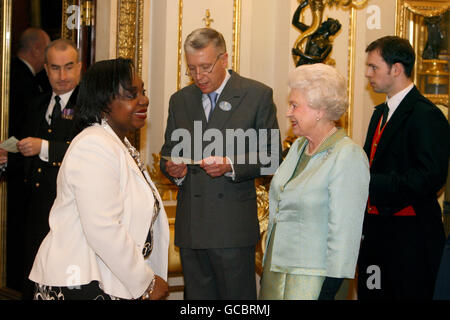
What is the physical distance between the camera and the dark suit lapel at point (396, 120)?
10.6 ft

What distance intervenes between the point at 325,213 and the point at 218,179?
3.33 ft

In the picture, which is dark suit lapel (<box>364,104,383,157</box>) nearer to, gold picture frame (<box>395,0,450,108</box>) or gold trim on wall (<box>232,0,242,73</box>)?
gold trim on wall (<box>232,0,242,73</box>)

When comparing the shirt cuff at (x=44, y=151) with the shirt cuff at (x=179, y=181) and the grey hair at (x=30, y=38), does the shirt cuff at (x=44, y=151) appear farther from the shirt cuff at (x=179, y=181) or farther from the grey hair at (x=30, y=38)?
the grey hair at (x=30, y=38)

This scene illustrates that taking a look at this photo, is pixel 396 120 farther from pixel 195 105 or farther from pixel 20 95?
pixel 20 95

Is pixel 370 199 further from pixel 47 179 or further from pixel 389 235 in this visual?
pixel 47 179

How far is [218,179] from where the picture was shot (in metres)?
3.42

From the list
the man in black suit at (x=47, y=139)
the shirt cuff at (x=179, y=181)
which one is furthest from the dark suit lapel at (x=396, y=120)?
the man in black suit at (x=47, y=139)

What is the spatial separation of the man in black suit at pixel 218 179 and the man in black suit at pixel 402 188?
583 mm

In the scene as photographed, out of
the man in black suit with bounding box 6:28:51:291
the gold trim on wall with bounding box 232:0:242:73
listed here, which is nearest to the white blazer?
the man in black suit with bounding box 6:28:51:291

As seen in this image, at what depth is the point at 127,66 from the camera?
97.1 inches

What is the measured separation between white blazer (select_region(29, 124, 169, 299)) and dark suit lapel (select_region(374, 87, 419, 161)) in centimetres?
145

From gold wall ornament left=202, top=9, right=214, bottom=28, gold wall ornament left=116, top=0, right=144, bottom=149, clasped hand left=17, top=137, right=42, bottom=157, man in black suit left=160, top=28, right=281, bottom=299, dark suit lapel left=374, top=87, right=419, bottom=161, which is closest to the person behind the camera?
dark suit lapel left=374, top=87, right=419, bottom=161

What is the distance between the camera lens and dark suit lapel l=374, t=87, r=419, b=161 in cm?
324

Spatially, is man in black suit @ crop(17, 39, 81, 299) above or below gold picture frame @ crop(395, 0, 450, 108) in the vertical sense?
below
